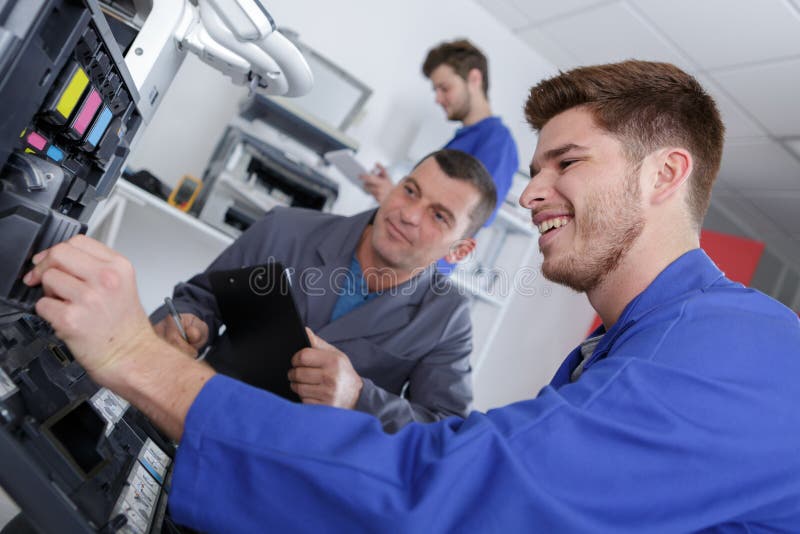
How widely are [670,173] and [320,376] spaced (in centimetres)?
66

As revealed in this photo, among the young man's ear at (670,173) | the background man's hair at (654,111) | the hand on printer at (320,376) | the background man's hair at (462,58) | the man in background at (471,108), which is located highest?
the background man's hair at (462,58)

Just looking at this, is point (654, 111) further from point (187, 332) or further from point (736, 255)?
point (736, 255)

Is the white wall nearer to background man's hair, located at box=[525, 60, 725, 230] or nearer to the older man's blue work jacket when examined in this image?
background man's hair, located at box=[525, 60, 725, 230]

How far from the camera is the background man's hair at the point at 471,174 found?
1.63 metres

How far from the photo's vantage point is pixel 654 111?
954mm

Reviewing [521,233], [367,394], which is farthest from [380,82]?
[367,394]

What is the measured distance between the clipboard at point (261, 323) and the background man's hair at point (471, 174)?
2.57 feet

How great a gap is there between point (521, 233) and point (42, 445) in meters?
2.76

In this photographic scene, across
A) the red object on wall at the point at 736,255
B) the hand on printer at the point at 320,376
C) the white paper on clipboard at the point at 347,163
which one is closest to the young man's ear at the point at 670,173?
the hand on printer at the point at 320,376

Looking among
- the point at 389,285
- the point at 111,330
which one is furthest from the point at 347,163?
the point at 111,330

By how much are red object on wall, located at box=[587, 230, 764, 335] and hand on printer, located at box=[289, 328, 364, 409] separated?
293 centimetres

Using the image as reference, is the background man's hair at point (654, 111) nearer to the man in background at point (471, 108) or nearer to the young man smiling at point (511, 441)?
the young man smiling at point (511, 441)

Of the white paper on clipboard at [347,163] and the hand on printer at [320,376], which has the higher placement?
the white paper on clipboard at [347,163]

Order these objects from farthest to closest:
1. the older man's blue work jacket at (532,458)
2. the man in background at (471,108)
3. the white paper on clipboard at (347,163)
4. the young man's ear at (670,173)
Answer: the man in background at (471,108) → the white paper on clipboard at (347,163) → the young man's ear at (670,173) → the older man's blue work jacket at (532,458)
